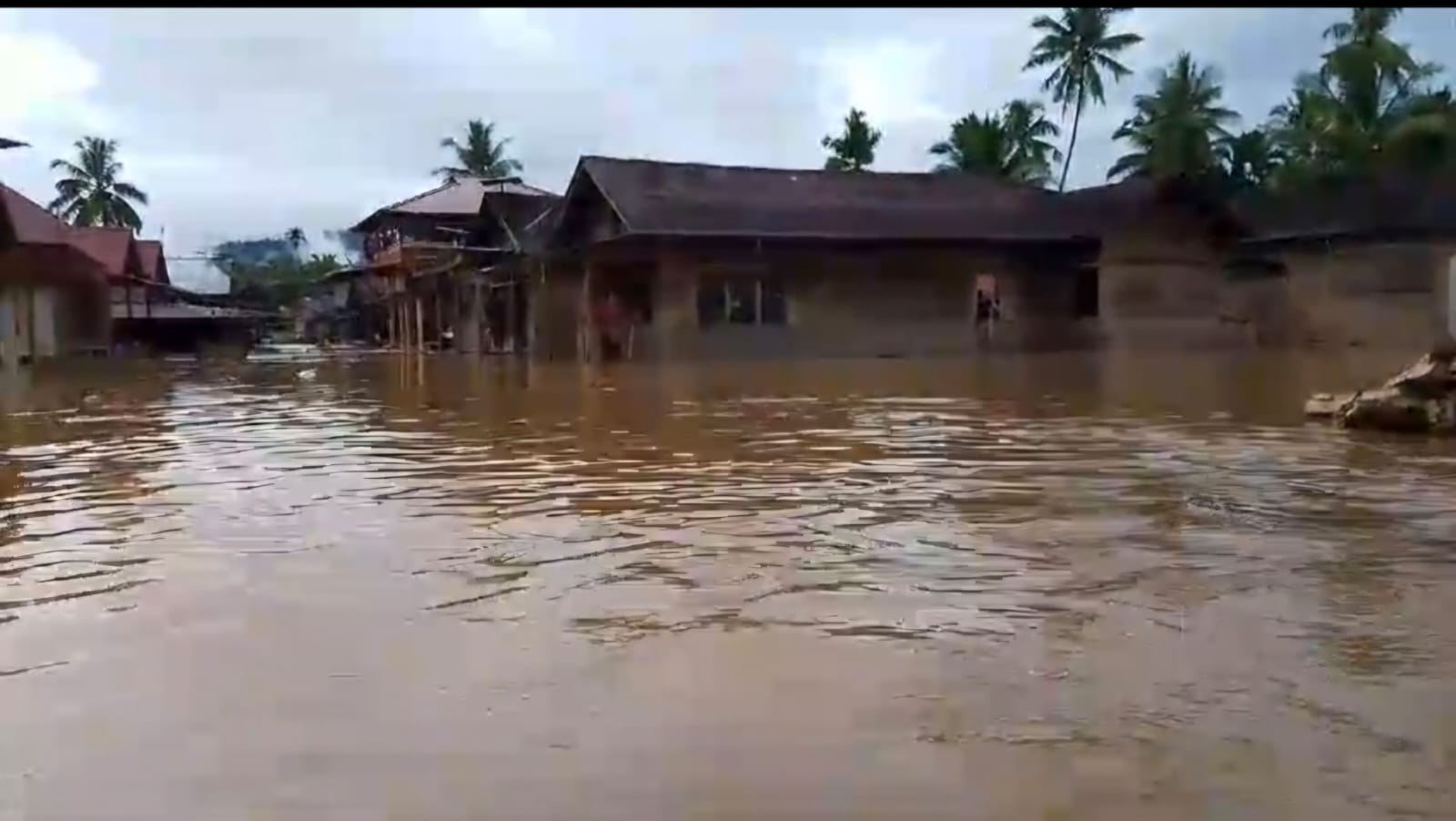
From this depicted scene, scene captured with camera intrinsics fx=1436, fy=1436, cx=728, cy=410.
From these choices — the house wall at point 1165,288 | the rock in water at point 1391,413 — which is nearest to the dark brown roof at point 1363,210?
the house wall at point 1165,288

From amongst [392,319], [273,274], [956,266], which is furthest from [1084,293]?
[273,274]

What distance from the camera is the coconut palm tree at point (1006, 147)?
139 feet

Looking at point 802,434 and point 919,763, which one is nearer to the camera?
point 919,763

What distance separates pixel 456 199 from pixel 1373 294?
984 inches

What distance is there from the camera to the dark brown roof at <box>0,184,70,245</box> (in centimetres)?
3075

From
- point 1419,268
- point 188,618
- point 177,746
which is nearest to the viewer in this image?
point 177,746

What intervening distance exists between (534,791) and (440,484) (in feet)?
16.6

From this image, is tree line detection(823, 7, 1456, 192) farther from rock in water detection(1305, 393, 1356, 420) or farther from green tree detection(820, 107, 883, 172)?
rock in water detection(1305, 393, 1356, 420)

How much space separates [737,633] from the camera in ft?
14.9

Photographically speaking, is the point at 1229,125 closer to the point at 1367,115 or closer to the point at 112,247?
the point at 1367,115

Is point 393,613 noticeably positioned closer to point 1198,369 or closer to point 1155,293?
point 1198,369

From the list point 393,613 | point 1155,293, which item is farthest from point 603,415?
point 1155,293

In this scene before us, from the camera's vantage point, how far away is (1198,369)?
20031 mm

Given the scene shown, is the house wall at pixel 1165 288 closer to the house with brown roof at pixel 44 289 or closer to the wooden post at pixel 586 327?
the wooden post at pixel 586 327
